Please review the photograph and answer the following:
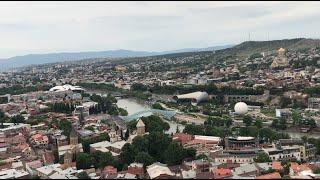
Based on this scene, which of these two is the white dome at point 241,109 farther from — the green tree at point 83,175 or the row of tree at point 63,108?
the green tree at point 83,175

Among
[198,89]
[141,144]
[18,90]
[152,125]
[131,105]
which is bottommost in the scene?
[131,105]

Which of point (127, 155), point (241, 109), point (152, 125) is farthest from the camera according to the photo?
point (241, 109)

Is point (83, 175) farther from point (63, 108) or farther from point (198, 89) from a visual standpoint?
point (198, 89)

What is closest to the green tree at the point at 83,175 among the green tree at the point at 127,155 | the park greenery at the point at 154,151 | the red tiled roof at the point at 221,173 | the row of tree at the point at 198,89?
the park greenery at the point at 154,151

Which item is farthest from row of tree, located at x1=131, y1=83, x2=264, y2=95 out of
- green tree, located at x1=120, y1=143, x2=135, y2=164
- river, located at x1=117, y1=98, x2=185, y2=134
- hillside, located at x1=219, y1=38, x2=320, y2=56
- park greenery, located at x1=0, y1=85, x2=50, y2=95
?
hillside, located at x1=219, y1=38, x2=320, y2=56

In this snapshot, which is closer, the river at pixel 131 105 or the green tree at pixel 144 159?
the green tree at pixel 144 159

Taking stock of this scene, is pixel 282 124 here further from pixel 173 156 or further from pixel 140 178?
pixel 140 178

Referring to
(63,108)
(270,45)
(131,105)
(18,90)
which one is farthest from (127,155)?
(270,45)

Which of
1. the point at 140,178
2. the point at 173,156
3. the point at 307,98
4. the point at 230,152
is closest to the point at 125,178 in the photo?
the point at 140,178
